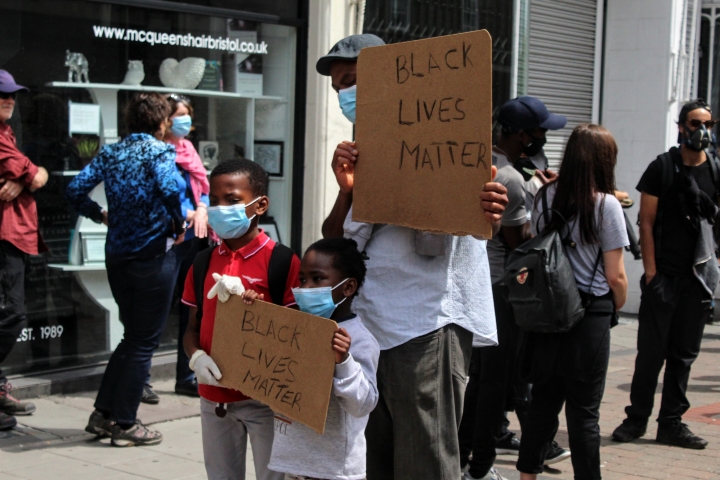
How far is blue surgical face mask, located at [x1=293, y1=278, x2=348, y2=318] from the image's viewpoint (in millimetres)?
3186

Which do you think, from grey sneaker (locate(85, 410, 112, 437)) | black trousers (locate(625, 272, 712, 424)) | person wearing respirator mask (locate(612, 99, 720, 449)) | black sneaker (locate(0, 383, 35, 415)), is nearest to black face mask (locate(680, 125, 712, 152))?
person wearing respirator mask (locate(612, 99, 720, 449))

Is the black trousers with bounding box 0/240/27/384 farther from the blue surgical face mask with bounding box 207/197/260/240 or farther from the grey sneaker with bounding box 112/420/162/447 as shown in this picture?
the blue surgical face mask with bounding box 207/197/260/240

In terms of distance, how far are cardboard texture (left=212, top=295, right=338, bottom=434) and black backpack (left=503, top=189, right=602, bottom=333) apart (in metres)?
1.74

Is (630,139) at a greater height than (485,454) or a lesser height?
greater

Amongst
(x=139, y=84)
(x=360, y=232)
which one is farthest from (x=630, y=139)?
(x=360, y=232)

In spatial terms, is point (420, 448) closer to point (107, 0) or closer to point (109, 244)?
point (109, 244)

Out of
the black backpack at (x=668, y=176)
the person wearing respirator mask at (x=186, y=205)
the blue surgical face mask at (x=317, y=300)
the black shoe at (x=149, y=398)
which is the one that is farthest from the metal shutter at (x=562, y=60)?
the blue surgical face mask at (x=317, y=300)

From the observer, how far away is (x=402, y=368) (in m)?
3.37

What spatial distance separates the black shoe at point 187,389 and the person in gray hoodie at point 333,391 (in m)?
3.71

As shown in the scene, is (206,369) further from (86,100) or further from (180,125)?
(86,100)

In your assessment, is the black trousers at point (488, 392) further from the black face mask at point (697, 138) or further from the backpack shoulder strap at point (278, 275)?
the backpack shoulder strap at point (278, 275)

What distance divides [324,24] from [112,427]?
3.97 m

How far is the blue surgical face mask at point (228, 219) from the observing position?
3.51 m

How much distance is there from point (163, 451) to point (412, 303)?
2.90 m
